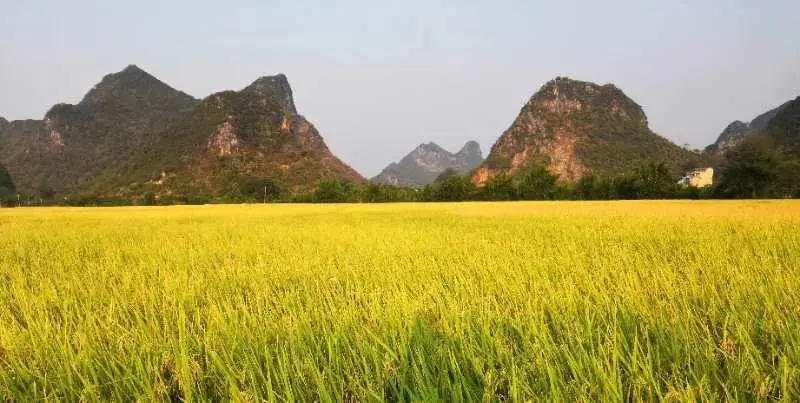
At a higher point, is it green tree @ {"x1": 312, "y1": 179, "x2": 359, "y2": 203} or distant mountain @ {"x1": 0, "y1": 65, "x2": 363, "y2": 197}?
distant mountain @ {"x1": 0, "y1": 65, "x2": 363, "y2": 197}

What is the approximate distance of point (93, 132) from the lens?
502 ft

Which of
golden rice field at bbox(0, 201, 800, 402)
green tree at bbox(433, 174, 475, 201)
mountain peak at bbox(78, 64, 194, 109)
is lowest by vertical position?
golden rice field at bbox(0, 201, 800, 402)

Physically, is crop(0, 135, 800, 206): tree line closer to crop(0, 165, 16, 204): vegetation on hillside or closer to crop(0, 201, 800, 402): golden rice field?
→ crop(0, 165, 16, 204): vegetation on hillside

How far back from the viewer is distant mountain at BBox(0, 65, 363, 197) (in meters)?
108

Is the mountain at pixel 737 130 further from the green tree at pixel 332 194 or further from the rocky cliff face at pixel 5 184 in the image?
the rocky cliff face at pixel 5 184

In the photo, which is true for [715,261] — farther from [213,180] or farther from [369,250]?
[213,180]

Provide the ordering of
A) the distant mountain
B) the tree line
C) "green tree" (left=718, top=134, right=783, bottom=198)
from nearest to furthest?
"green tree" (left=718, top=134, right=783, bottom=198)
the tree line
the distant mountain

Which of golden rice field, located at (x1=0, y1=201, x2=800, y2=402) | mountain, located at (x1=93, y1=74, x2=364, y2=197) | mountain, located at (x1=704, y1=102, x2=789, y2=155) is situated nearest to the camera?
golden rice field, located at (x1=0, y1=201, x2=800, y2=402)

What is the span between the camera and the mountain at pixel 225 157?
104 metres

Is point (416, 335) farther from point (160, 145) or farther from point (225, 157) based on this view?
point (160, 145)

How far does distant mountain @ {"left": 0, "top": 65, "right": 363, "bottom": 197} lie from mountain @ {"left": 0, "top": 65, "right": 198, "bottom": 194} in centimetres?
36

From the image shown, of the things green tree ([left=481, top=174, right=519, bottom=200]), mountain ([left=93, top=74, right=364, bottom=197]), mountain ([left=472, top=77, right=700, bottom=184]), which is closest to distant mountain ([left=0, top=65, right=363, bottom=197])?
mountain ([left=93, top=74, right=364, bottom=197])

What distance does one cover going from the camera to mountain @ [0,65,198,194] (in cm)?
13875

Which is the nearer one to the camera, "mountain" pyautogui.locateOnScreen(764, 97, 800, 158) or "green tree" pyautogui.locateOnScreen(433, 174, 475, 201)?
"green tree" pyautogui.locateOnScreen(433, 174, 475, 201)
